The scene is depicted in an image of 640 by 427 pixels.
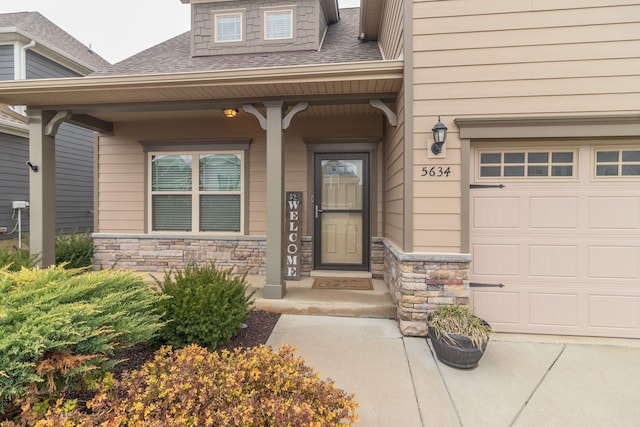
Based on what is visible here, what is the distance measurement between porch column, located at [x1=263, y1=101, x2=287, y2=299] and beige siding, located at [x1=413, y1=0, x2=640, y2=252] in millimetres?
1668

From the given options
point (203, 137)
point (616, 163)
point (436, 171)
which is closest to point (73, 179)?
point (203, 137)

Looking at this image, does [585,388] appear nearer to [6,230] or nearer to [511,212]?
[511,212]

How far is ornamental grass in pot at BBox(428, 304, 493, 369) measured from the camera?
2551mm

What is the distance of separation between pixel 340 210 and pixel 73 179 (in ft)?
24.2

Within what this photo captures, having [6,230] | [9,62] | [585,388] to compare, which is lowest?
[585,388]

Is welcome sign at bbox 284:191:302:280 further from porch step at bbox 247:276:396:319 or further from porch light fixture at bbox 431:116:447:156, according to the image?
porch light fixture at bbox 431:116:447:156

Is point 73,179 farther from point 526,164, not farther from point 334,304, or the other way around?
point 526,164

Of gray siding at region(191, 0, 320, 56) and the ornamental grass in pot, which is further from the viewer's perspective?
gray siding at region(191, 0, 320, 56)

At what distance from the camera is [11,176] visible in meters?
6.58

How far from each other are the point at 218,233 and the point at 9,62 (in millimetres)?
6684

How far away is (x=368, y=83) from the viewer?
3525 mm

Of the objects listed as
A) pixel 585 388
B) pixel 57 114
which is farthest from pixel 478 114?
pixel 57 114

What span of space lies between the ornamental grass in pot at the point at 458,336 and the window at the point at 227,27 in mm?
5822

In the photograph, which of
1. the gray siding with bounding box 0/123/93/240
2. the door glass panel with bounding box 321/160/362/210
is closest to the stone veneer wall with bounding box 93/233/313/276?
the door glass panel with bounding box 321/160/362/210
